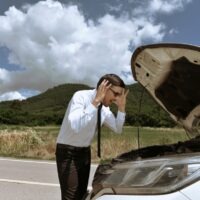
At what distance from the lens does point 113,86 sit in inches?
161

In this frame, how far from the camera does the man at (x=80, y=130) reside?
404 cm

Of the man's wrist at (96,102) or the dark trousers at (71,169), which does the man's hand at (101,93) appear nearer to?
the man's wrist at (96,102)

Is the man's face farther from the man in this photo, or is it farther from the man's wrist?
the man's wrist

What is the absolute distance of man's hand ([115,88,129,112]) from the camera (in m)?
4.27

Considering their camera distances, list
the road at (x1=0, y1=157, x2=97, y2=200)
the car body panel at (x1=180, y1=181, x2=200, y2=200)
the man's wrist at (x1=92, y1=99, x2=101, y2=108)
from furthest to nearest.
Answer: the road at (x1=0, y1=157, x2=97, y2=200) < the man's wrist at (x1=92, y1=99, x2=101, y2=108) < the car body panel at (x1=180, y1=181, x2=200, y2=200)

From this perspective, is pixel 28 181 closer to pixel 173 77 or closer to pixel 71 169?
pixel 71 169

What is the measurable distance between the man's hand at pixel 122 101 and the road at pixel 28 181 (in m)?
1.94

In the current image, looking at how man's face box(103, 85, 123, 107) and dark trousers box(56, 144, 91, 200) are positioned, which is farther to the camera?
dark trousers box(56, 144, 91, 200)

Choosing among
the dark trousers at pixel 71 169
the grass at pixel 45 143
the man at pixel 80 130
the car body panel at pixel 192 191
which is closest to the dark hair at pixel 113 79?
the man at pixel 80 130

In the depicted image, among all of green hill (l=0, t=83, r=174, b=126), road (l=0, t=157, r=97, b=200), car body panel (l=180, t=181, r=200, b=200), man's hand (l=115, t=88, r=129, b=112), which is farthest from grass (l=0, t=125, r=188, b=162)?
car body panel (l=180, t=181, r=200, b=200)

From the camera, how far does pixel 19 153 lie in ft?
58.9

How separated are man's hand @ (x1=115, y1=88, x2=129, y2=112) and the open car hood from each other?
0.17 meters

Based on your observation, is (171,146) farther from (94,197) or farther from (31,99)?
(31,99)

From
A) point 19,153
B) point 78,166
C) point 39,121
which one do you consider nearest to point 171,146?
point 78,166
